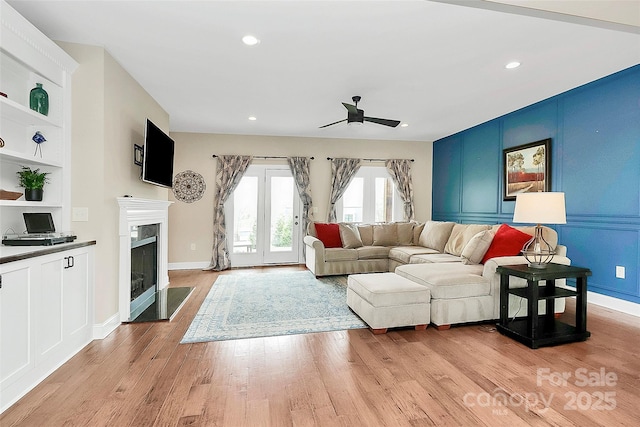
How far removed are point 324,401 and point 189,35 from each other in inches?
119

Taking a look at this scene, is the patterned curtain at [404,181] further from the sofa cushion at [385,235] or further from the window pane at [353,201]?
the sofa cushion at [385,235]

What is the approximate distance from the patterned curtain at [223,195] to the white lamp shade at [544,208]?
16.0 ft

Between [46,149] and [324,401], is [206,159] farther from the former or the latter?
[324,401]

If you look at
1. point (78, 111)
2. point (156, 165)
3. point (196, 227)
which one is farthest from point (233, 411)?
point (196, 227)

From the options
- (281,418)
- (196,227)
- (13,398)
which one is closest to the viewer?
(281,418)

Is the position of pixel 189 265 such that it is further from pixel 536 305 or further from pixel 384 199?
pixel 536 305

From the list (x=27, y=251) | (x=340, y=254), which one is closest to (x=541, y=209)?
(x=340, y=254)

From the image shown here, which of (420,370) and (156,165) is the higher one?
(156,165)

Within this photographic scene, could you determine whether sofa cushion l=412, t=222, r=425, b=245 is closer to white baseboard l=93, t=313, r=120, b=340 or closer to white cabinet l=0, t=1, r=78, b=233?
white baseboard l=93, t=313, r=120, b=340

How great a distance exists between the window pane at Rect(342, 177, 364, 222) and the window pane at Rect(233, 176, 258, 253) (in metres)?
1.89

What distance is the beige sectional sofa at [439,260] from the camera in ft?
10.6

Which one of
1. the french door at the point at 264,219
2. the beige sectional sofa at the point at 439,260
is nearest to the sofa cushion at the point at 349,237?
the beige sectional sofa at the point at 439,260

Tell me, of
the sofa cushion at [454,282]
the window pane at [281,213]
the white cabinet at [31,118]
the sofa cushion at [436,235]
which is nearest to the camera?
→ the white cabinet at [31,118]

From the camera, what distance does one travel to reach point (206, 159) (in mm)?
6367
